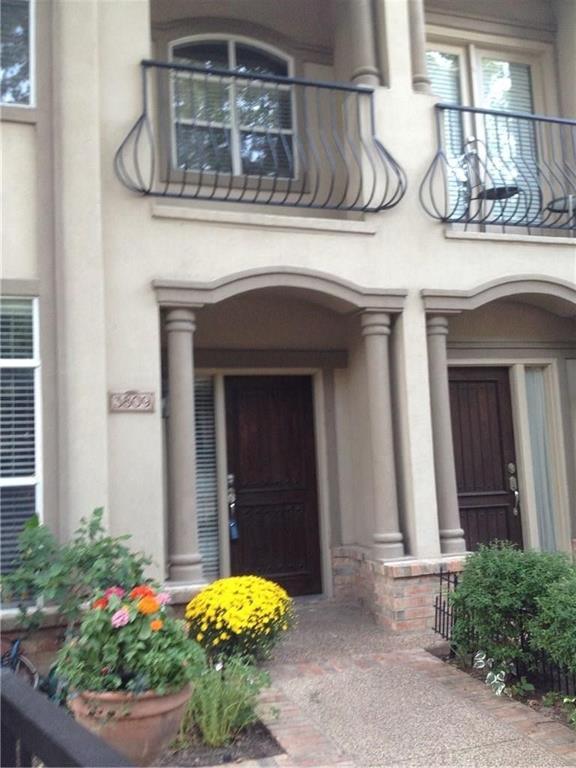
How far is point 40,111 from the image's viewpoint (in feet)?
18.1

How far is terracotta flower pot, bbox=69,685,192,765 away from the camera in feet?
11.4

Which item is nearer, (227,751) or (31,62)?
(227,751)

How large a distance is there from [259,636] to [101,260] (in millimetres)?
2941

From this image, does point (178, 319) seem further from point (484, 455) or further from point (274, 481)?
point (484, 455)

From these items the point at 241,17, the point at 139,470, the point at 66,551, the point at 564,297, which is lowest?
the point at 66,551

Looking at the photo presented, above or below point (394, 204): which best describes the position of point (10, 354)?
below

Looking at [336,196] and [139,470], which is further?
[336,196]

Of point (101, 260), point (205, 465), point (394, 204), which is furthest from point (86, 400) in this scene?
point (394, 204)

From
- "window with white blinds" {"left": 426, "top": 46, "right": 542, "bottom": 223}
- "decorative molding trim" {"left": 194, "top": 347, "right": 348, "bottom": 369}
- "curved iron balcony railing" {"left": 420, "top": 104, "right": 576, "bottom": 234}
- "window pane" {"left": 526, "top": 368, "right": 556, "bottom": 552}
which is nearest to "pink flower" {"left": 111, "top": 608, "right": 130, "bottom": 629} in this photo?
"decorative molding trim" {"left": 194, "top": 347, "right": 348, "bottom": 369}

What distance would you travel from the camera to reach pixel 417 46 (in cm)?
678

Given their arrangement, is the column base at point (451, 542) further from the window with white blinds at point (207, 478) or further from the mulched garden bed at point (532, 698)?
the window with white blinds at point (207, 478)

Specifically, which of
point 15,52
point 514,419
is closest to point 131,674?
point 15,52

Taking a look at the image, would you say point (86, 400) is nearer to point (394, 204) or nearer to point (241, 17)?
point (394, 204)

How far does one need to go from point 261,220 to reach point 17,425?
2531mm
